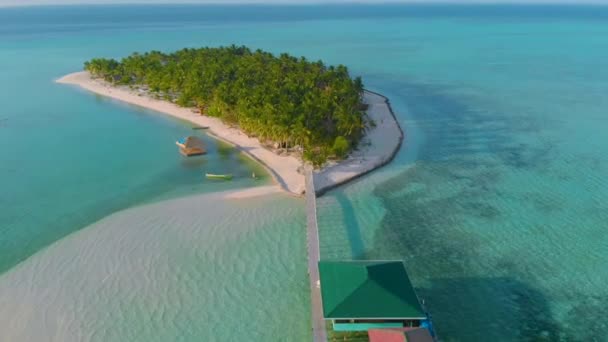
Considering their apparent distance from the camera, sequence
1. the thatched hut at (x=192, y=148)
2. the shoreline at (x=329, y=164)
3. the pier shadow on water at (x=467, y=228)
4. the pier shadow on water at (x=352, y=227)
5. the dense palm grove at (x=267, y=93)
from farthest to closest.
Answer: the thatched hut at (x=192, y=148), the dense palm grove at (x=267, y=93), the shoreline at (x=329, y=164), the pier shadow on water at (x=352, y=227), the pier shadow on water at (x=467, y=228)

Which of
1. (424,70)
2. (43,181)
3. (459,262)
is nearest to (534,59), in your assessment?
(424,70)

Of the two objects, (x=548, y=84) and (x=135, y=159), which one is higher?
(x=548, y=84)

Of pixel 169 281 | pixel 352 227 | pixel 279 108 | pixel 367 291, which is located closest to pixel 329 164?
pixel 279 108

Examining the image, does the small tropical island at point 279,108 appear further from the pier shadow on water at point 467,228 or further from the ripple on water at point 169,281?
the ripple on water at point 169,281

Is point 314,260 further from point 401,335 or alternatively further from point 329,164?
point 329,164

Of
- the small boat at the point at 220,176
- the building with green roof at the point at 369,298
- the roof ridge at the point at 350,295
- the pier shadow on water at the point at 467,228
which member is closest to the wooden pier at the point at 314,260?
the building with green roof at the point at 369,298

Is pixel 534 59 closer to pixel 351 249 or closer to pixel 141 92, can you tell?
pixel 141 92

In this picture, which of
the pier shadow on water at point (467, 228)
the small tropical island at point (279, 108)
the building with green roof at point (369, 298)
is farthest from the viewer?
the small tropical island at point (279, 108)
